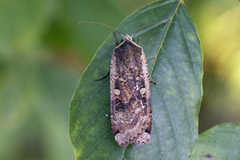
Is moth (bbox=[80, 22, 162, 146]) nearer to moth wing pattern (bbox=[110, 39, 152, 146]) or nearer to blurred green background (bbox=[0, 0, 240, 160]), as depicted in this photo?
moth wing pattern (bbox=[110, 39, 152, 146])

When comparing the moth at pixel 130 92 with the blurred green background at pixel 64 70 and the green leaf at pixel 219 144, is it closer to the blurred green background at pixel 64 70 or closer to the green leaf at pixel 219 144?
the green leaf at pixel 219 144

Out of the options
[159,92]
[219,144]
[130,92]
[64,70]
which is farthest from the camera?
[64,70]

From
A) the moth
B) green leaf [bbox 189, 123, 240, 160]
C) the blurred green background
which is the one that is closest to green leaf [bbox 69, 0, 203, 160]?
the moth

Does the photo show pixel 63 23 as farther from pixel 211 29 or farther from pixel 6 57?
pixel 211 29

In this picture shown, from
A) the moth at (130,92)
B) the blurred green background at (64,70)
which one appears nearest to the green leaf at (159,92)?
the moth at (130,92)

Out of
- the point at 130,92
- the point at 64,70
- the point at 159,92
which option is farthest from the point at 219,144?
the point at 64,70

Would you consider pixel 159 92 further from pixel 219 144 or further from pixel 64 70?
pixel 64 70

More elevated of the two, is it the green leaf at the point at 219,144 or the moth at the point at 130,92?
the moth at the point at 130,92
